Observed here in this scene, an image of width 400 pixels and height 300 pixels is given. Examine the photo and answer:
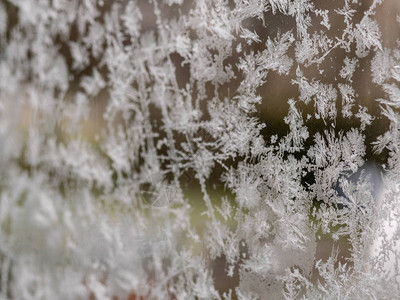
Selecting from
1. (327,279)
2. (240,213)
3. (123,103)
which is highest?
(123,103)

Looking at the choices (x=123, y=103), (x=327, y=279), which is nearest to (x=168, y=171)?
(x=123, y=103)

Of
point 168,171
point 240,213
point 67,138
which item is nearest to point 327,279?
point 240,213

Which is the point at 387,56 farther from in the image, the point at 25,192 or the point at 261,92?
the point at 25,192

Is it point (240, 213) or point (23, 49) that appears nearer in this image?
point (23, 49)

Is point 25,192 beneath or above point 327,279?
Answer: above

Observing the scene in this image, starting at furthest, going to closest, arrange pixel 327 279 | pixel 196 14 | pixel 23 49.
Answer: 1. pixel 327 279
2. pixel 196 14
3. pixel 23 49

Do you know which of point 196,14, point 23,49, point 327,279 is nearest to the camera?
point 23,49
